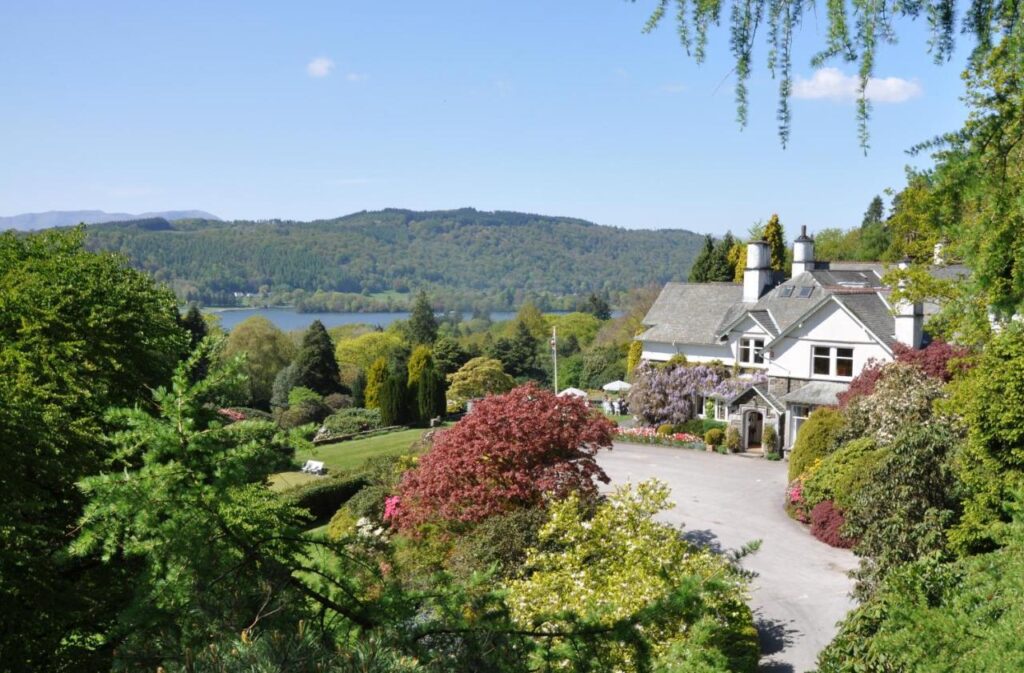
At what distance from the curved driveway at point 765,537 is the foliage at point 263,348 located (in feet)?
101

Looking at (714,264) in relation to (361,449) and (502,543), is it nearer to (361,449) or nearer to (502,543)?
(361,449)

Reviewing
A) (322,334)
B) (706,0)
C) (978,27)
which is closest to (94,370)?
(706,0)

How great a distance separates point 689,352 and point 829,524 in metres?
16.0

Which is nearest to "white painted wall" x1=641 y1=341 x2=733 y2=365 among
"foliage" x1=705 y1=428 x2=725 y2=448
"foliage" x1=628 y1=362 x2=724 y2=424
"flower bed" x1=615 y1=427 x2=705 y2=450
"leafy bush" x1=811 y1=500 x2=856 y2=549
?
"foliage" x1=628 y1=362 x2=724 y2=424

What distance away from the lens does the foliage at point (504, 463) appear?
1496cm

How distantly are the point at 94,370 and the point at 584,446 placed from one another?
9.03 meters

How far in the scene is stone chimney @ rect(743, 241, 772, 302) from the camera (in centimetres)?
3425

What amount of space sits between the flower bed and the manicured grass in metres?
8.36

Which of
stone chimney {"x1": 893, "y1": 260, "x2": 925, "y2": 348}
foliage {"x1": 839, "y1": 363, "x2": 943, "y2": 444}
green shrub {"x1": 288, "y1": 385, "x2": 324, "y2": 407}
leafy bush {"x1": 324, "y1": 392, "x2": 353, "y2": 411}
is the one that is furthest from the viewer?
leafy bush {"x1": 324, "y1": 392, "x2": 353, "y2": 411}

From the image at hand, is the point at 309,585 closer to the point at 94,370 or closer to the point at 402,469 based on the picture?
the point at 94,370

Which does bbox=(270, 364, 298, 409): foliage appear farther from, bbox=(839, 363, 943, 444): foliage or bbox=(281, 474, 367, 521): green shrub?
bbox=(839, 363, 943, 444): foliage

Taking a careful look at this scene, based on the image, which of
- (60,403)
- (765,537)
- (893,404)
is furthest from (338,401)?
(60,403)

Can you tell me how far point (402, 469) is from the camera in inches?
724

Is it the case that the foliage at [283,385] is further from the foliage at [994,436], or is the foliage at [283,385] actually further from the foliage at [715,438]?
the foliage at [994,436]
